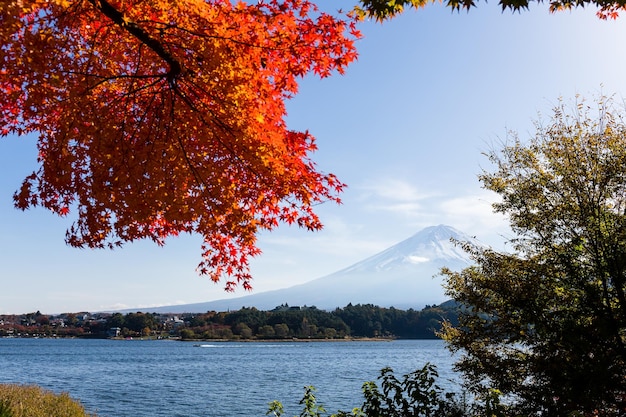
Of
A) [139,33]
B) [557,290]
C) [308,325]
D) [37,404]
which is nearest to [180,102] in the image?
[139,33]

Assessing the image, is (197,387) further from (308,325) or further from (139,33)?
(308,325)

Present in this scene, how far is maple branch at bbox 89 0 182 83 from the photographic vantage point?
5984 mm

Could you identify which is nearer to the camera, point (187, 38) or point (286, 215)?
point (187, 38)

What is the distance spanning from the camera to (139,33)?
627 centimetres

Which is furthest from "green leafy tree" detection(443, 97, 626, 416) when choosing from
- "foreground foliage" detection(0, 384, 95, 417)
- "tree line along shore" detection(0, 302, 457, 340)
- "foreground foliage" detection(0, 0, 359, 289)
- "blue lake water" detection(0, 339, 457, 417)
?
"tree line along shore" detection(0, 302, 457, 340)

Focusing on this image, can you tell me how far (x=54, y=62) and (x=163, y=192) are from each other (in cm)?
221

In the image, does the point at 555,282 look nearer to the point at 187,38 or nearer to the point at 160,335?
the point at 187,38

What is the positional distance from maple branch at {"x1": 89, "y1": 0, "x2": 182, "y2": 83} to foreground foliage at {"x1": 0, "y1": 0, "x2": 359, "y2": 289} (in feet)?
0.06

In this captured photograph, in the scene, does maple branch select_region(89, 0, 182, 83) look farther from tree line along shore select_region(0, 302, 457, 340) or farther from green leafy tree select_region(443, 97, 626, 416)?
tree line along shore select_region(0, 302, 457, 340)

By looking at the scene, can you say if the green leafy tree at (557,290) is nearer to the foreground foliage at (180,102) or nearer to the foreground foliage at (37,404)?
the foreground foliage at (180,102)

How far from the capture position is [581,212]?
12.0 m

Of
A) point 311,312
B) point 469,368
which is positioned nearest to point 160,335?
point 311,312

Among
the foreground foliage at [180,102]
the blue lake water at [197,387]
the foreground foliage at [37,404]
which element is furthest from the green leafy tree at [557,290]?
the blue lake water at [197,387]

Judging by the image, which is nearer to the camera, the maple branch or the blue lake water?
the maple branch
